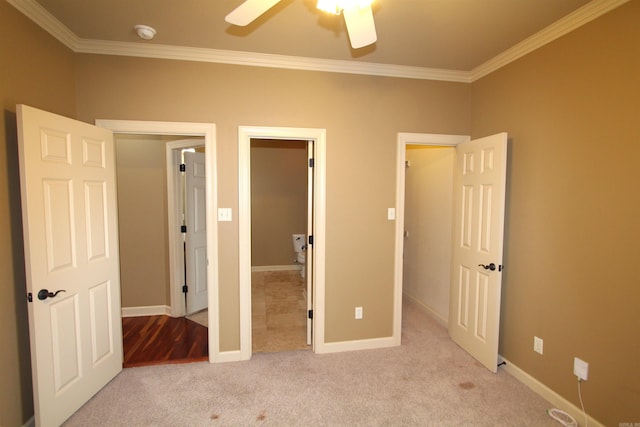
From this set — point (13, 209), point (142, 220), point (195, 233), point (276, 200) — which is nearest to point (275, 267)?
point (276, 200)

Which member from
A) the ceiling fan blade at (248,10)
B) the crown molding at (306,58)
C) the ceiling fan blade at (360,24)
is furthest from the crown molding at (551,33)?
the ceiling fan blade at (248,10)

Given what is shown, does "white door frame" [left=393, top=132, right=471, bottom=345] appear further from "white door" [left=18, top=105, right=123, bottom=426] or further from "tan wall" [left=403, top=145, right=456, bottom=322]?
"white door" [left=18, top=105, right=123, bottom=426]

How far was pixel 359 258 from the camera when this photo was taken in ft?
9.75

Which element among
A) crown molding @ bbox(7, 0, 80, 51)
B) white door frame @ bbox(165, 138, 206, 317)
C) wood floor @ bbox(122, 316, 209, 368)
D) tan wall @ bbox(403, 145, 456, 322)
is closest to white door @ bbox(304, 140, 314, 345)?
wood floor @ bbox(122, 316, 209, 368)

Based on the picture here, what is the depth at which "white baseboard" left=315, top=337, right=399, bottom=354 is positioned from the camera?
294cm

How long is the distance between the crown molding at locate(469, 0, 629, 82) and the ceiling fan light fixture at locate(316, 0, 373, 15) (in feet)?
5.36

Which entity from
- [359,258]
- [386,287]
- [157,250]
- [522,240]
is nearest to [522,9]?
[522,240]

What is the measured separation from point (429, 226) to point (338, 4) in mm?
3022

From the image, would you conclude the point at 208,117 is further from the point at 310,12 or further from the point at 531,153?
the point at 531,153

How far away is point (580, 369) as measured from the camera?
2.06 metres

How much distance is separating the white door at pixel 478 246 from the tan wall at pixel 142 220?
3.36 m

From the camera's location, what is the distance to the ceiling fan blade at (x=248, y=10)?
1350mm

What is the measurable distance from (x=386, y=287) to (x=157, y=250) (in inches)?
110

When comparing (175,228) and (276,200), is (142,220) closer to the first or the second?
(175,228)
